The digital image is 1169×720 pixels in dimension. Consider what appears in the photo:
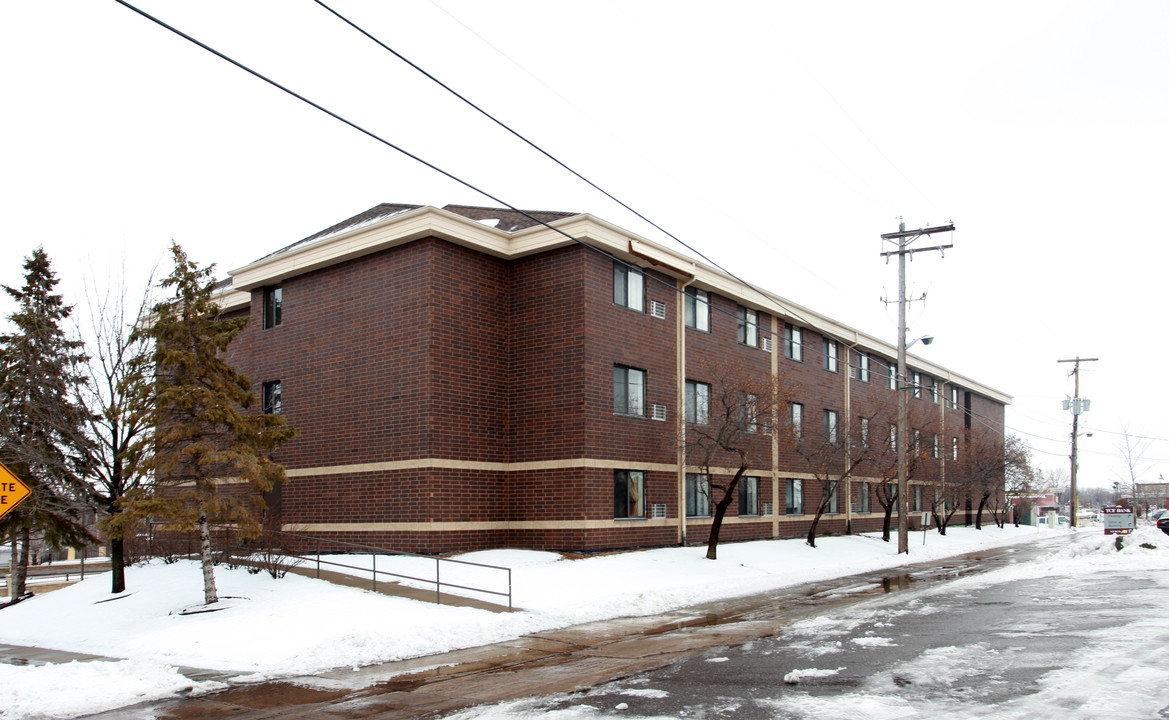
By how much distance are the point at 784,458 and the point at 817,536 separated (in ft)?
13.7

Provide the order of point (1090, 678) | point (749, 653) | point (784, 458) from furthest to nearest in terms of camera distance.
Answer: point (784, 458)
point (749, 653)
point (1090, 678)

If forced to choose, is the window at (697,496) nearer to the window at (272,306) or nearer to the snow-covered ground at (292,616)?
the snow-covered ground at (292,616)

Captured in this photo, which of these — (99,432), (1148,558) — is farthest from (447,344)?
(1148,558)

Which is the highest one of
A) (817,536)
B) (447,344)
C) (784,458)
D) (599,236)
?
(599,236)

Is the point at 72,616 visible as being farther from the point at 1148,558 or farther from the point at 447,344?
the point at 1148,558

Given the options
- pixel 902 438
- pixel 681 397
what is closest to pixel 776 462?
pixel 902 438

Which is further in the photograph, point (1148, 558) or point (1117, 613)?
point (1148, 558)

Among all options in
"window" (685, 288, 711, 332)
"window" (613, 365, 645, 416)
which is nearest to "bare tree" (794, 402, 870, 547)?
"window" (685, 288, 711, 332)

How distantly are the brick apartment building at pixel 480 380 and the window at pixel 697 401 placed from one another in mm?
122

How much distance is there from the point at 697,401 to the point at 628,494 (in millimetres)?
4956

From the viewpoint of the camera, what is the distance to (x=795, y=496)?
116 feet

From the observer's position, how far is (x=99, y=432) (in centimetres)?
1892

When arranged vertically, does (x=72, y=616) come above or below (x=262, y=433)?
below

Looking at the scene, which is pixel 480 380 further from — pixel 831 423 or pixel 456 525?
pixel 831 423
